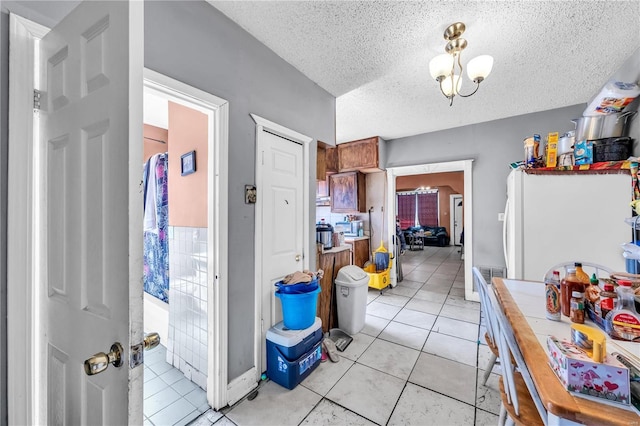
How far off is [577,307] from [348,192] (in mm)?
3521

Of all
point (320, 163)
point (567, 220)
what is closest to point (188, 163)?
point (320, 163)

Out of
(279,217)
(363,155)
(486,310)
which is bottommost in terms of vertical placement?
(486,310)

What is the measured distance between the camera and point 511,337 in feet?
3.71

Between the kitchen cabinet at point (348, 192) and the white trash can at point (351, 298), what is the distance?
6.40 feet

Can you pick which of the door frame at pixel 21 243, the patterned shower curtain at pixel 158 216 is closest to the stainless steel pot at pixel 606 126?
the door frame at pixel 21 243

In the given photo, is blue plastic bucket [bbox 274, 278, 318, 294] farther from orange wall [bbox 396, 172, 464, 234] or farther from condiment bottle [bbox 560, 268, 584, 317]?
orange wall [bbox 396, 172, 464, 234]

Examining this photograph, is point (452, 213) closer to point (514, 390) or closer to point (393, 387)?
point (393, 387)

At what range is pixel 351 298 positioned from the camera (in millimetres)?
2625

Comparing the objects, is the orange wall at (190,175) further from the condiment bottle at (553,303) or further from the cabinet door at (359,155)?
the cabinet door at (359,155)

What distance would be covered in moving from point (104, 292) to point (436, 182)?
29.1 feet

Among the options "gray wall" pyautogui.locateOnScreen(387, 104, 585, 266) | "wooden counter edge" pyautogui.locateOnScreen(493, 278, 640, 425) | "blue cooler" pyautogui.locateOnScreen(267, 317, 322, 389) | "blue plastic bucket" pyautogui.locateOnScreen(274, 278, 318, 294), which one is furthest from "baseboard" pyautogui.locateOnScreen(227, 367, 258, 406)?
"gray wall" pyautogui.locateOnScreen(387, 104, 585, 266)

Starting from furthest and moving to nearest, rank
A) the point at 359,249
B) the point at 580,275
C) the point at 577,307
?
1. the point at 359,249
2. the point at 580,275
3. the point at 577,307

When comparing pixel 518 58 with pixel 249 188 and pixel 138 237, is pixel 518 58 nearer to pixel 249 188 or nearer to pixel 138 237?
pixel 249 188

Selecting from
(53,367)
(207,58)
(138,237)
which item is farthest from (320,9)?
(53,367)
